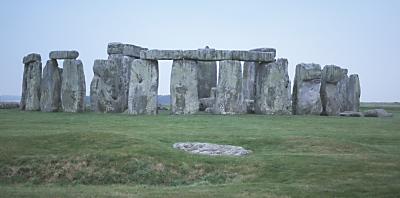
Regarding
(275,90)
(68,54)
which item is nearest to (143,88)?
(68,54)

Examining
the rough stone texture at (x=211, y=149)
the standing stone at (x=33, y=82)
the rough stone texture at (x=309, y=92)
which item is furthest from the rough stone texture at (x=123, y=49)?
the rough stone texture at (x=211, y=149)

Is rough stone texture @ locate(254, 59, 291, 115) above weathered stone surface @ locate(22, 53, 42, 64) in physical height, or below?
below

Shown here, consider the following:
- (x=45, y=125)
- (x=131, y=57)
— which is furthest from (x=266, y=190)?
(x=131, y=57)

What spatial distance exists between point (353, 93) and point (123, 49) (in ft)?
48.5

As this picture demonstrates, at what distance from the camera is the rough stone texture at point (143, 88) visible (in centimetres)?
3303

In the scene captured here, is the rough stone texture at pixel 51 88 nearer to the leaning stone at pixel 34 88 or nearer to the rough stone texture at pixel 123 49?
the leaning stone at pixel 34 88

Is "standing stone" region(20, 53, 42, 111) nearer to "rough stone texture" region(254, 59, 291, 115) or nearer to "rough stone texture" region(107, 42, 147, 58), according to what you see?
"rough stone texture" region(107, 42, 147, 58)

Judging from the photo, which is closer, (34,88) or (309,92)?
(309,92)

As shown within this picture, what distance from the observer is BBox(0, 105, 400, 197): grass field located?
47.2ft

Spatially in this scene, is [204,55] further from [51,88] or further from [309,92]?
[51,88]

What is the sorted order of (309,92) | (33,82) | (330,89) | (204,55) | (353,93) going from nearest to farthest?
(204,55) → (309,92) → (330,89) → (33,82) → (353,93)

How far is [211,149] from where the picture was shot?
18953 millimetres

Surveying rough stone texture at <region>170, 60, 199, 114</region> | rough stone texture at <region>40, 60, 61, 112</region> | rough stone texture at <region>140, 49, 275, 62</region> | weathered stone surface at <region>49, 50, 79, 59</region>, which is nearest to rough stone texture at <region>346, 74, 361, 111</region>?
rough stone texture at <region>140, 49, 275, 62</region>

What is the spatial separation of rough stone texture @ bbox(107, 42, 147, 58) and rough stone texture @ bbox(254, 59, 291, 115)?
28.3 ft
